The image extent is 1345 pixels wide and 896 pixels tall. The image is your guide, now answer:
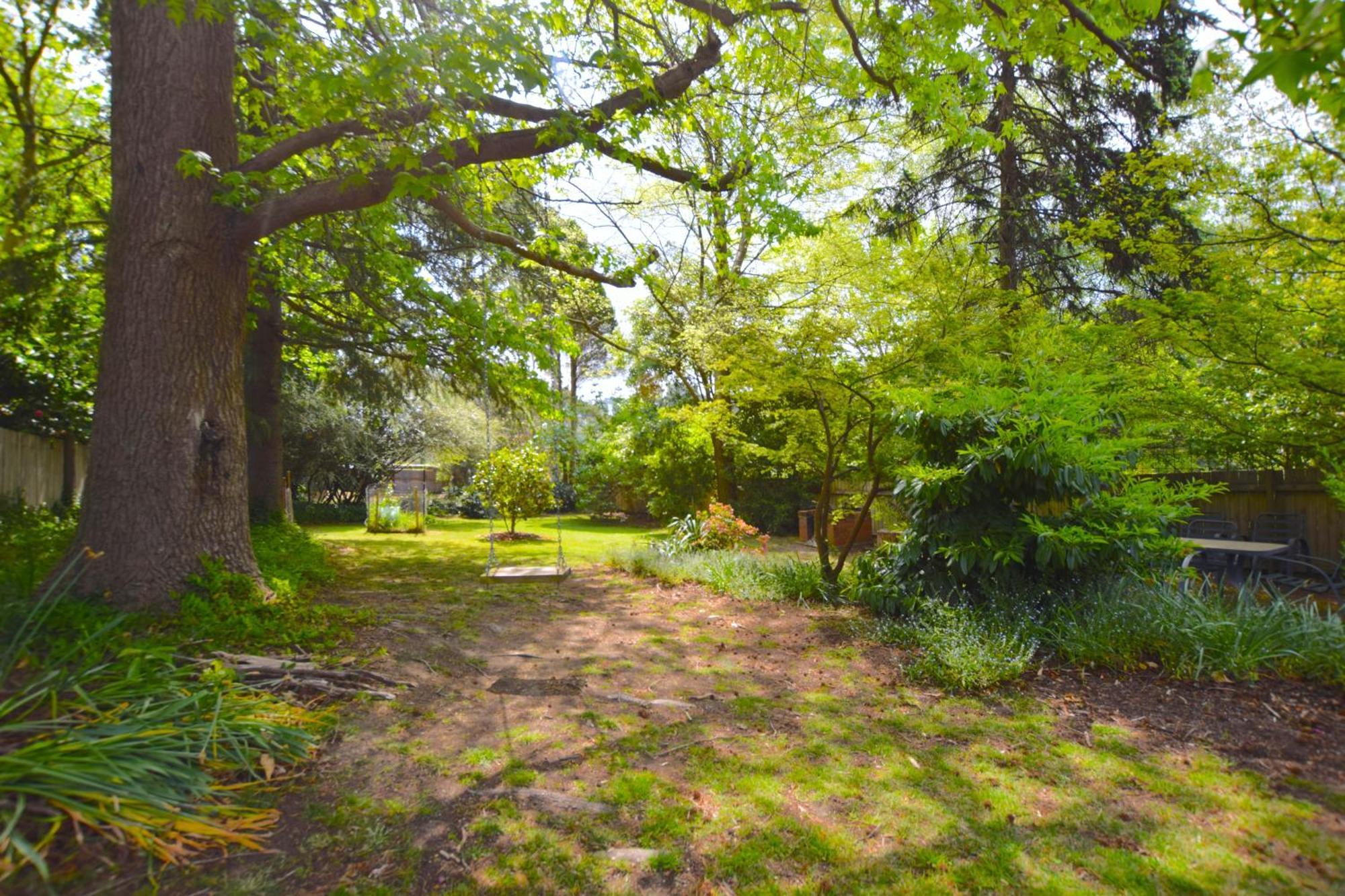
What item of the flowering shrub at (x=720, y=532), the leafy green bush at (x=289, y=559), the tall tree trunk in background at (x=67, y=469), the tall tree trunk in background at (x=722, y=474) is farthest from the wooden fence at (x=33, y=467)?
the tall tree trunk in background at (x=722, y=474)

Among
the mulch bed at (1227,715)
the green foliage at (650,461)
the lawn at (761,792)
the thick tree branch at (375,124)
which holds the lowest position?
the lawn at (761,792)

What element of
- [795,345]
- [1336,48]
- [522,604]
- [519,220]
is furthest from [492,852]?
[519,220]

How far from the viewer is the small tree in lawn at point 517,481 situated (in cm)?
1423

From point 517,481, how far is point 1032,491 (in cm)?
1089

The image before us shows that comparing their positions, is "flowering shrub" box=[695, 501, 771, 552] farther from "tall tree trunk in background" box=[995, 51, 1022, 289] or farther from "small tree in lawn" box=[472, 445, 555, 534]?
"tall tree trunk in background" box=[995, 51, 1022, 289]

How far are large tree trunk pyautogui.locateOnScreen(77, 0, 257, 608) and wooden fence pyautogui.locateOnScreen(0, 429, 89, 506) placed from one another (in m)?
4.98

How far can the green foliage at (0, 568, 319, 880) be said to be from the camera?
7.66ft

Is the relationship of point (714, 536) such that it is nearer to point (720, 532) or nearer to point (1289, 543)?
point (720, 532)

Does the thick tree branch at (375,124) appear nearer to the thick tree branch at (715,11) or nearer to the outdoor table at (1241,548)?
the thick tree branch at (715,11)

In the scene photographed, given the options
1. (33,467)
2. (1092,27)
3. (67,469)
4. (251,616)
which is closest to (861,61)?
(1092,27)

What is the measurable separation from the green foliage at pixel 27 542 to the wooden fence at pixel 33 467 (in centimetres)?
31

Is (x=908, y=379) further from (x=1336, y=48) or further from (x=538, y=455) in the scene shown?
(x=538, y=455)

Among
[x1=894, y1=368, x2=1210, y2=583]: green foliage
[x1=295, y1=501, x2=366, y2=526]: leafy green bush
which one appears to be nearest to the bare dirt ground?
A: [x1=894, y1=368, x2=1210, y2=583]: green foliage

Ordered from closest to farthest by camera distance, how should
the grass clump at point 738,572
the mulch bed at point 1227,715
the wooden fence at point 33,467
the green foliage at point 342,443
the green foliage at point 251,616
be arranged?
the mulch bed at point 1227,715 → the green foliage at point 251,616 → the grass clump at point 738,572 → the wooden fence at point 33,467 → the green foliage at point 342,443
